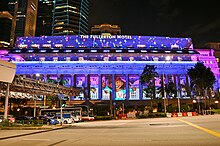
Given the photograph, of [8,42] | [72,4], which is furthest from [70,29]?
[8,42]

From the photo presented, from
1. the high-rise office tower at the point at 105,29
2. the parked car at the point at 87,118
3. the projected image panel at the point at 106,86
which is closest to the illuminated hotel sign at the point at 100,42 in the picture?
the projected image panel at the point at 106,86

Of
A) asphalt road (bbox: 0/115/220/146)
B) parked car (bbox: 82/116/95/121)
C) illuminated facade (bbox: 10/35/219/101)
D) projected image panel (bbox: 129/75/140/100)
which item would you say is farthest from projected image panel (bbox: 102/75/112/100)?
asphalt road (bbox: 0/115/220/146)

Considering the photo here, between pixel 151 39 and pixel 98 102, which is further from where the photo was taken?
pixel 151 39

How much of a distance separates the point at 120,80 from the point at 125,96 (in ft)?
27.2

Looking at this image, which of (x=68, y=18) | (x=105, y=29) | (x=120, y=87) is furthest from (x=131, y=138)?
(x=68, y=18)

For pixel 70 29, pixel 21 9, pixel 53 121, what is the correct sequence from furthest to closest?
pixel 21 9 → pixel 70 29 → pixel 53 121

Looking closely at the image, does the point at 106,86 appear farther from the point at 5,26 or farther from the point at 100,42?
the point at 5,26

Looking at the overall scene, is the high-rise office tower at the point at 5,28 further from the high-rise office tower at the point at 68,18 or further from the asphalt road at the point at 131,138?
the asphalt road at the point at 131,138

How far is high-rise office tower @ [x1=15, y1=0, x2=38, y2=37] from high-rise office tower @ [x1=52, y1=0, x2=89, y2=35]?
2328cm

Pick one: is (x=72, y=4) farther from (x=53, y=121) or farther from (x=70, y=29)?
(x=53, y=121)

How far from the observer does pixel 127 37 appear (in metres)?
119

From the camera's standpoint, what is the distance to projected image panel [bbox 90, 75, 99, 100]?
9869cm

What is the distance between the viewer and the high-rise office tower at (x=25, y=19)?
614 ft

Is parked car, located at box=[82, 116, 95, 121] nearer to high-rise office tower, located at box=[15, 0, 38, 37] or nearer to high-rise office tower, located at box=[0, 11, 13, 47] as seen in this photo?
high-rise office tower, located at box=[0, 11, 13, 47]
